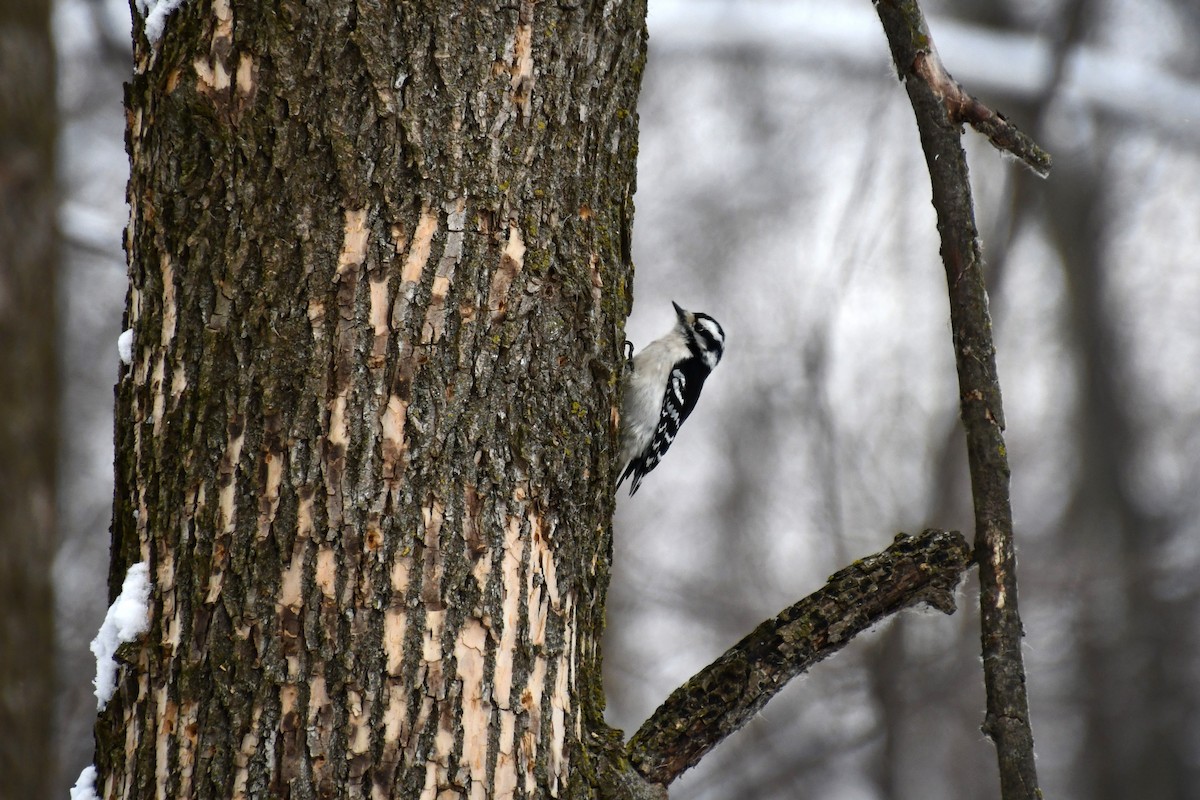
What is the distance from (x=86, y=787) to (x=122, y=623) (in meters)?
0.30

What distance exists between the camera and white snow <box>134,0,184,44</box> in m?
1.78

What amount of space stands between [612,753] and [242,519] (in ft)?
2.49

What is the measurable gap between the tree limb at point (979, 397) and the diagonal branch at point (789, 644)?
78mm

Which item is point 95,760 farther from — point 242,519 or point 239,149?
point 239,149

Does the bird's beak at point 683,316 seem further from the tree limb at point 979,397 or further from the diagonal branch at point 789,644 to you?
the diagonal branch at point 789,644

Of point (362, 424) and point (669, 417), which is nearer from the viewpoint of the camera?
point (362, 424)

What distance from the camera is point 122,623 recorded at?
1.65 m

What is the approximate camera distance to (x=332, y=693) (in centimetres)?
160

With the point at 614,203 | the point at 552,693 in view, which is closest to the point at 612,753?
the point at 552,693

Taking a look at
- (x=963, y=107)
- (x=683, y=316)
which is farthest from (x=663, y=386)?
(x=963, y=107)

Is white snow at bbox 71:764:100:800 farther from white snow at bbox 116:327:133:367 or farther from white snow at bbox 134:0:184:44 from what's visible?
white snow at bbox 134:0:184:44

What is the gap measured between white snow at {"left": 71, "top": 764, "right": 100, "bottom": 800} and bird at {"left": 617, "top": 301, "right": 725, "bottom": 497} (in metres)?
2.48

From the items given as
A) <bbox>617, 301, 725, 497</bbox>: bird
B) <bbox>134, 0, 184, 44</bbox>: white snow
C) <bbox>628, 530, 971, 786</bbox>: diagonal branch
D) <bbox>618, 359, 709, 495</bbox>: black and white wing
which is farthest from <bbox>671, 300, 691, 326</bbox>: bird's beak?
<bbox>134, 0, 184, 44</bbox>: white snow

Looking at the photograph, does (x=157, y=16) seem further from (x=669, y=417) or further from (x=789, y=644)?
(x=669, y=417)
